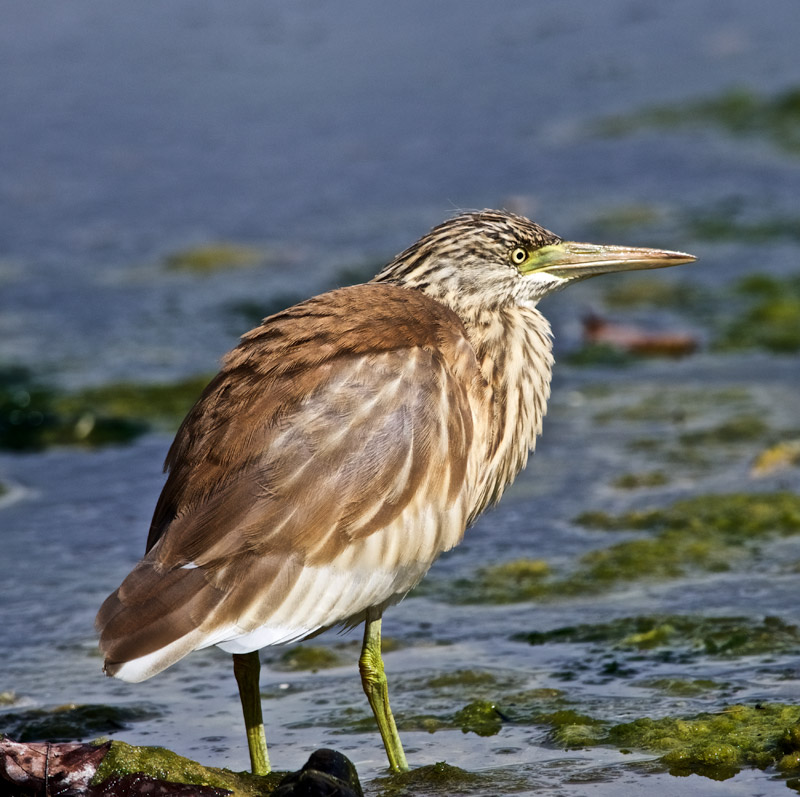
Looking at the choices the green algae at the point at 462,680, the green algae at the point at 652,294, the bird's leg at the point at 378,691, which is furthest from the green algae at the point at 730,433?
the bird's leg at the point at 378,691

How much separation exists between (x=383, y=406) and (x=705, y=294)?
507 cm

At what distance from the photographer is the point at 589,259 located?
500cm

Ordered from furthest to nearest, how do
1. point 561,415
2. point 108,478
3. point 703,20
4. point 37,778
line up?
point 703,20 < point 561,415 < point 108,478 < point 37,778

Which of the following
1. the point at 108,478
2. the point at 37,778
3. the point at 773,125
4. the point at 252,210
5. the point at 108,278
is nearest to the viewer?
the point at 37,778

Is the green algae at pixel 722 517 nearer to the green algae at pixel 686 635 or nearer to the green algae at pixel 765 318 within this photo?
the green algae at pixel 686 635

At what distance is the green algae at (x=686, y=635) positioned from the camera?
489cm

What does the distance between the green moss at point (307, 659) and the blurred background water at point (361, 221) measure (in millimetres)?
62

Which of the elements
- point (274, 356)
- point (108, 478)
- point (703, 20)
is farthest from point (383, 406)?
point (703, 20)

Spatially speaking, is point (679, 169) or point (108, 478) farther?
point (679, 169)

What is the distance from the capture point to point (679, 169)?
11.4 m

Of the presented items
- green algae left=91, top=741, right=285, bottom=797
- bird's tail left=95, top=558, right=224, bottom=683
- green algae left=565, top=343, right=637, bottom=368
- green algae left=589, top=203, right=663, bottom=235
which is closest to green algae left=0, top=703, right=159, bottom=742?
green algae left=91, top=741, right=285, bottom=797

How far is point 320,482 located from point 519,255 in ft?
3.98

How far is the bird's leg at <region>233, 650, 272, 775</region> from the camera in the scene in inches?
166

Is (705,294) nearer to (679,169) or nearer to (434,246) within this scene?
(679,169)
